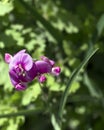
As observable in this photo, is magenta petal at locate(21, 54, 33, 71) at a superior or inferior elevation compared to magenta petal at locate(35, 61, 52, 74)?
superior

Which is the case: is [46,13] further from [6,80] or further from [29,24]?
[6,80]

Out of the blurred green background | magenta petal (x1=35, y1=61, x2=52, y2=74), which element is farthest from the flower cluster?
the blurred green background

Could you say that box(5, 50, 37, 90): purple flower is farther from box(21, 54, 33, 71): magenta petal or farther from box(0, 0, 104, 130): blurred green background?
box(0, 0, 104, 130): blurred green background

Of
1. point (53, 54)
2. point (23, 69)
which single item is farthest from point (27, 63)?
point (53, 54)

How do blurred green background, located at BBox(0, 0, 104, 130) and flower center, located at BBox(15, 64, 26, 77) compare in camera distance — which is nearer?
flower center, located at BBox(15, 64, 26, 77)

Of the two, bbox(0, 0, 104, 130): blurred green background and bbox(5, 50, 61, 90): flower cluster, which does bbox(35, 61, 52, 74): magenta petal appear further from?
bbox(0, 0, 104, 130): blurred green background

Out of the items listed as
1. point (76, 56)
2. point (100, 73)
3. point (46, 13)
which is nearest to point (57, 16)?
point (46, 13)
